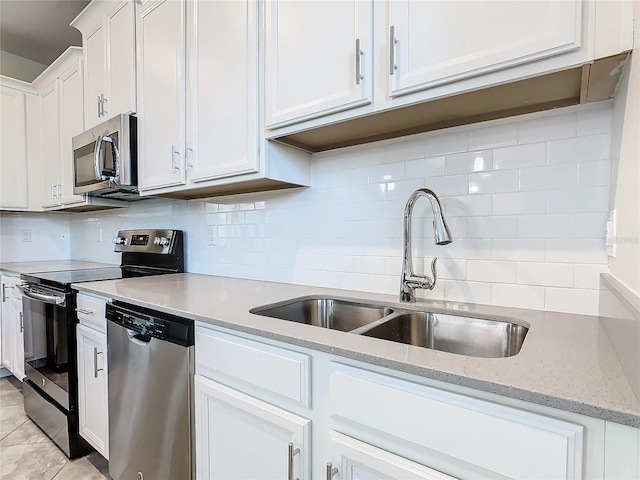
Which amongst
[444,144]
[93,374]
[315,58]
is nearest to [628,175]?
[444,144]

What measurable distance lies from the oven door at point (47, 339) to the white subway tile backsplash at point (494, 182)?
204 cm

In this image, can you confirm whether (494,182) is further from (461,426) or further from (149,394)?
(149,394)

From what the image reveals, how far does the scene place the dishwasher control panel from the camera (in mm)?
1182

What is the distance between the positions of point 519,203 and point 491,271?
0.25 m

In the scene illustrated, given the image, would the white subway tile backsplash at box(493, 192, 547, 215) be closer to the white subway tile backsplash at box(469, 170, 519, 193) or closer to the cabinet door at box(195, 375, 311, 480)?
the white subway tile backsplash at box(469, 170, 519, 193)

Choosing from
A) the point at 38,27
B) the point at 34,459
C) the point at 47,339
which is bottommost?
the point at 34,459

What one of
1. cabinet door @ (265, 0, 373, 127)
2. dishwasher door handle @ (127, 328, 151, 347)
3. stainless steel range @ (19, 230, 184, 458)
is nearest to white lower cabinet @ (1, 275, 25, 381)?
stainless steel range @ (19, 230, 184, 458)

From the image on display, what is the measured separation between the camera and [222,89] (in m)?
1.52

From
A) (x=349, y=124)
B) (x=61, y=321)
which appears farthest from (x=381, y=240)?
(x=61, y=321)

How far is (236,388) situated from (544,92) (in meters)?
1.25

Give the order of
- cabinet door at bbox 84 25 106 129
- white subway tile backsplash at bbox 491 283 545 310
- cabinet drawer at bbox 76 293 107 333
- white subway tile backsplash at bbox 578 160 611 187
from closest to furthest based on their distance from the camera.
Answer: white subway tile backsplash at bbox 578 160 611 187, white subway tile backsplash at bbox 491 283 545 310, cabinet drawer at bbox 76 293 107 333, cabinet door at bbox 84 25 106 129

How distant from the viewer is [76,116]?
A: 2.57 metres

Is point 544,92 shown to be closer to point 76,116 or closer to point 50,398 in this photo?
point 50,398

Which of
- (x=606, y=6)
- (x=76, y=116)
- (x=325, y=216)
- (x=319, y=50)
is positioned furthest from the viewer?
(x=76, y=116)
